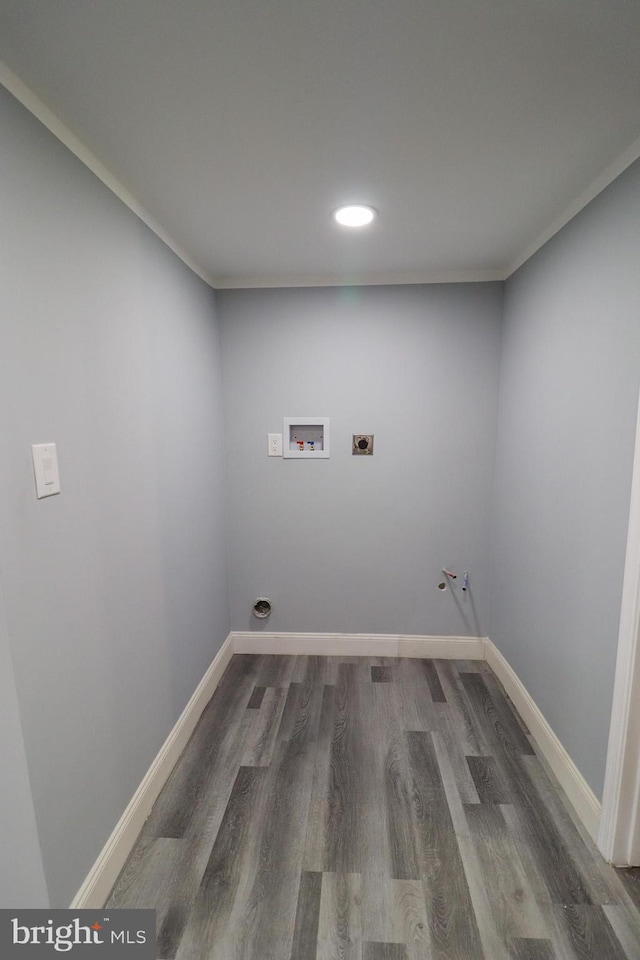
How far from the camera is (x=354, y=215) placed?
1.54m

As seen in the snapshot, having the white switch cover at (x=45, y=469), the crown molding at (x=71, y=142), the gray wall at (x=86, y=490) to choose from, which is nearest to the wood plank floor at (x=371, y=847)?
the gray wall at (x=86, y=490)

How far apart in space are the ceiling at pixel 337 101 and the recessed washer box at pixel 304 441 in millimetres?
1028

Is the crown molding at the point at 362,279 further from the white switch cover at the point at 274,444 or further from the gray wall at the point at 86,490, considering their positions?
the white switch cover at the point at 274,444

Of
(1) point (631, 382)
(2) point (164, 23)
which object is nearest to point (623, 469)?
(1) point (631, 382)

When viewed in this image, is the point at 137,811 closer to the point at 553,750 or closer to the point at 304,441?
the point at 553,750

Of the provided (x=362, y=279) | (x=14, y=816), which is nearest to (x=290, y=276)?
(x=362, y=279)

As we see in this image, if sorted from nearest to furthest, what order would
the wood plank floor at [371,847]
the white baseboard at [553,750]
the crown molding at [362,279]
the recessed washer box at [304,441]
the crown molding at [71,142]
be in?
the crown molding at [71,142] < the wood plank floor at [371,847] < the white baseboard at [553,750] < the crown molding at [362,279] < the recessed washer box at [304,441]

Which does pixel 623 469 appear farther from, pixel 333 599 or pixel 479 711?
pixel 333 599

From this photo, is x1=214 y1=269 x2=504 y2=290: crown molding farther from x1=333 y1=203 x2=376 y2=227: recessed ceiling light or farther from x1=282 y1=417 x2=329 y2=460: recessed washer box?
x1=282 y1=417 x2=329 y2=460: recessed washer box

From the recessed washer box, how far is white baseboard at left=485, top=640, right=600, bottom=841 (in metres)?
1.55

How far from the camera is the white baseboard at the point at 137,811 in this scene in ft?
3.79

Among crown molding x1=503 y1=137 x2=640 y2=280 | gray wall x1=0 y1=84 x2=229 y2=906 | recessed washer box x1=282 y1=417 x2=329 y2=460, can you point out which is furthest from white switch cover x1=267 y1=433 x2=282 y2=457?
crown molding x1=503 y1=137 x2=640 y2=280

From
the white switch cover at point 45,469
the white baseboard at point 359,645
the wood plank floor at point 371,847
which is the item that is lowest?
the wood plank floor at point 371,847

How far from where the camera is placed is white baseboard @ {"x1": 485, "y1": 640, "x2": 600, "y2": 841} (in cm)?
139
